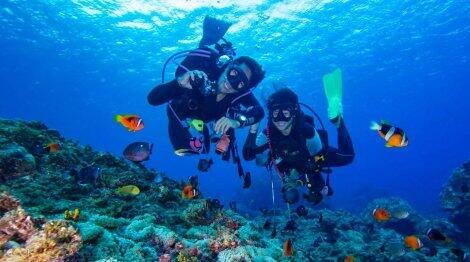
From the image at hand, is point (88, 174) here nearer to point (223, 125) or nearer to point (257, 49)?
point (223, 125)

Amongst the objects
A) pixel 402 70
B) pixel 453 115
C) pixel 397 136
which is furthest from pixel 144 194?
pixel 453 115

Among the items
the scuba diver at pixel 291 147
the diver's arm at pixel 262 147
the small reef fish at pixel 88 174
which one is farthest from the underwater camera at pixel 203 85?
the small reef fish at pixel 88 174

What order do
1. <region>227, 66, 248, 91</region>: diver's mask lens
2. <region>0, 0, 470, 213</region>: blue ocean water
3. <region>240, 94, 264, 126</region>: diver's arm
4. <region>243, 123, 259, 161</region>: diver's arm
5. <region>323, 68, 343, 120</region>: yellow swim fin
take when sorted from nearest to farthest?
<region>227, 66, 248, 91</region>: diver's mask lens < <region>240, 94, 264, 126</region>: diver's arm < <region>243, 123, 259, 161</region>: diver's arm < <region>323, 68, 343, 120</region>: yellow swim fin < <region>0, 0, 470, 213</region>: blue ocean water

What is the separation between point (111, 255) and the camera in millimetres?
3844

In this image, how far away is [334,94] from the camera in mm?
9234

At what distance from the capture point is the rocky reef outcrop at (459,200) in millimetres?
13727

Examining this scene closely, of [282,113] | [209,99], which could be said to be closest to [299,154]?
[282,113]

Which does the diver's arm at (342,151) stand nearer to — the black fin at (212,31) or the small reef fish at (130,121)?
the black fin at (212,31)

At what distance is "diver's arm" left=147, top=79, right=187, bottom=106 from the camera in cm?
714

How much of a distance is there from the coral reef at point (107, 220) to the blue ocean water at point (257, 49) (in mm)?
4272

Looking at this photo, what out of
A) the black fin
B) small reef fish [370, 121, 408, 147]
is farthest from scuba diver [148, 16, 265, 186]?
small reef fish [370, 121, 408, 147]

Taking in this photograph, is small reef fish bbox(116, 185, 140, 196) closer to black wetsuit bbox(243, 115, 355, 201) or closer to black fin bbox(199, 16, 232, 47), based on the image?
black wetsuit bbox(243, 115, 355, 201)

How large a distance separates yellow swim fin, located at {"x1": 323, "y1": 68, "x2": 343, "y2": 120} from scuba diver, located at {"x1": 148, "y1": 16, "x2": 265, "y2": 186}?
91.5 inches

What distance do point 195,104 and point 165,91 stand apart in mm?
694
